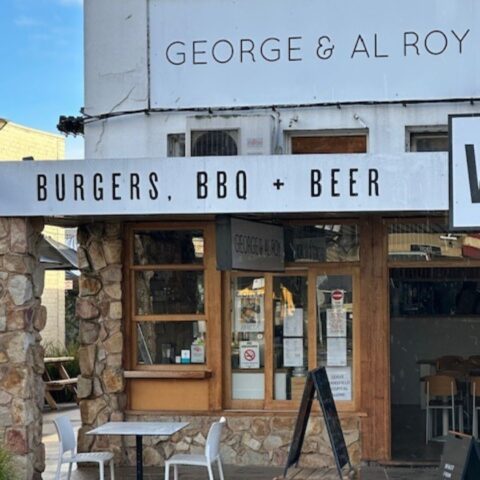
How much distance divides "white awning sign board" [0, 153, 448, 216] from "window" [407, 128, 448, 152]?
197 cm

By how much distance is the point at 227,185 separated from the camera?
28.6 ft

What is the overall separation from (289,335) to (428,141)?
2.67m

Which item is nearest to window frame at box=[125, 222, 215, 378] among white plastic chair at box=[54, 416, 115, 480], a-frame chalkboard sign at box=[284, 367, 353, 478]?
white plastic chair at box=[54, 416, 115, 480]

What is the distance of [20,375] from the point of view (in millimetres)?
8836

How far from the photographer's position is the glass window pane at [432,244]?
1043 cm

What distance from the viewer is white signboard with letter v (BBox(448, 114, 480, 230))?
4.67m

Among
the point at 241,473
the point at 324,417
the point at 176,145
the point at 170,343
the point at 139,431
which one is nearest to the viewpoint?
the point at 324,417

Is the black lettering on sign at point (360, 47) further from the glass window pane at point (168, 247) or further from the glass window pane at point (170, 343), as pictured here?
the glass window pane at point (170, 343)

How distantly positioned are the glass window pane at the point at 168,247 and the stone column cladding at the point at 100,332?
26cm

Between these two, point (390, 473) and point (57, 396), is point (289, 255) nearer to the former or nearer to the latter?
point (390, 473)

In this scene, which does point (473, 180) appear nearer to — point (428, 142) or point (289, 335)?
point (428, 142)

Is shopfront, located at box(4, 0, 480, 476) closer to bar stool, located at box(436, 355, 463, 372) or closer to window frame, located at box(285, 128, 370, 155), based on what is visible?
window frame, located at box(285, 128, 370, 155)

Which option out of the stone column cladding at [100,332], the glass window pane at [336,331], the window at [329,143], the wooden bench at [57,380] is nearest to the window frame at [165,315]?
the stone column cladding at [100,332]

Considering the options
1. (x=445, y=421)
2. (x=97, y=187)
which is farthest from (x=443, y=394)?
(x=97, y=187)
